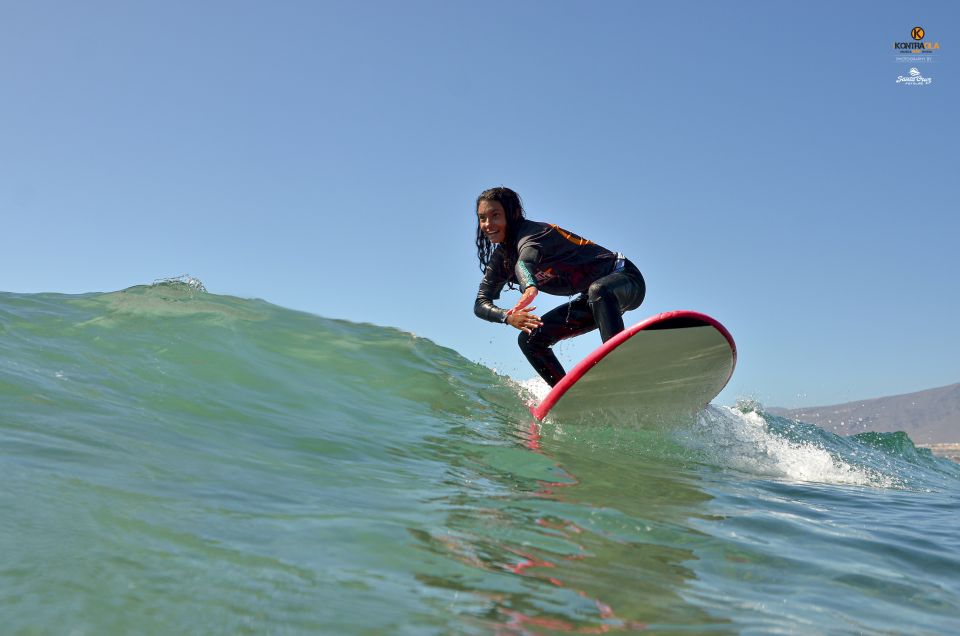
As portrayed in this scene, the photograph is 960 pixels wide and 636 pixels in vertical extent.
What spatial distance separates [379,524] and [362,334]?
766cm

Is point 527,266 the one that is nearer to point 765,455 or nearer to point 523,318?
point 523,318

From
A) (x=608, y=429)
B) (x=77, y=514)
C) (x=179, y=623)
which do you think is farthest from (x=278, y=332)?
(x=179, y=623)

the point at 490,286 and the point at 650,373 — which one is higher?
the point at 490,286

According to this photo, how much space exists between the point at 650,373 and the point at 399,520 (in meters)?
3.51

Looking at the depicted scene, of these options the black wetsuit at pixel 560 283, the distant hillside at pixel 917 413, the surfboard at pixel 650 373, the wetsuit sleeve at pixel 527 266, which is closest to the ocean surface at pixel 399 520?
the surfboard at pixel 650 373

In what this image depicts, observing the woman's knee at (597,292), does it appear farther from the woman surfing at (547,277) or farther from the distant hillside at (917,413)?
the distant hillside at (917,413)

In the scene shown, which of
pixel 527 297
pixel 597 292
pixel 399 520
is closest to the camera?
pixel 399 520

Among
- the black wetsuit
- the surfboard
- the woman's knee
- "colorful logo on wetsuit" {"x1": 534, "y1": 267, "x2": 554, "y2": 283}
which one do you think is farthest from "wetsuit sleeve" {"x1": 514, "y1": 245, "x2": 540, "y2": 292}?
the surfboard

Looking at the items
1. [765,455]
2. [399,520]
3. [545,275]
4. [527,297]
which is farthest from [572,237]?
[399,520]

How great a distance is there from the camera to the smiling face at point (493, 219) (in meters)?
6.00

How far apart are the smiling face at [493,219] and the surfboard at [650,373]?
56.8 inches

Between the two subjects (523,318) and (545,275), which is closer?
(523,318)

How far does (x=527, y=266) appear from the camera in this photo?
5641 millimetres

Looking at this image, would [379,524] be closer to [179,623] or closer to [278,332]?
[179,623]
